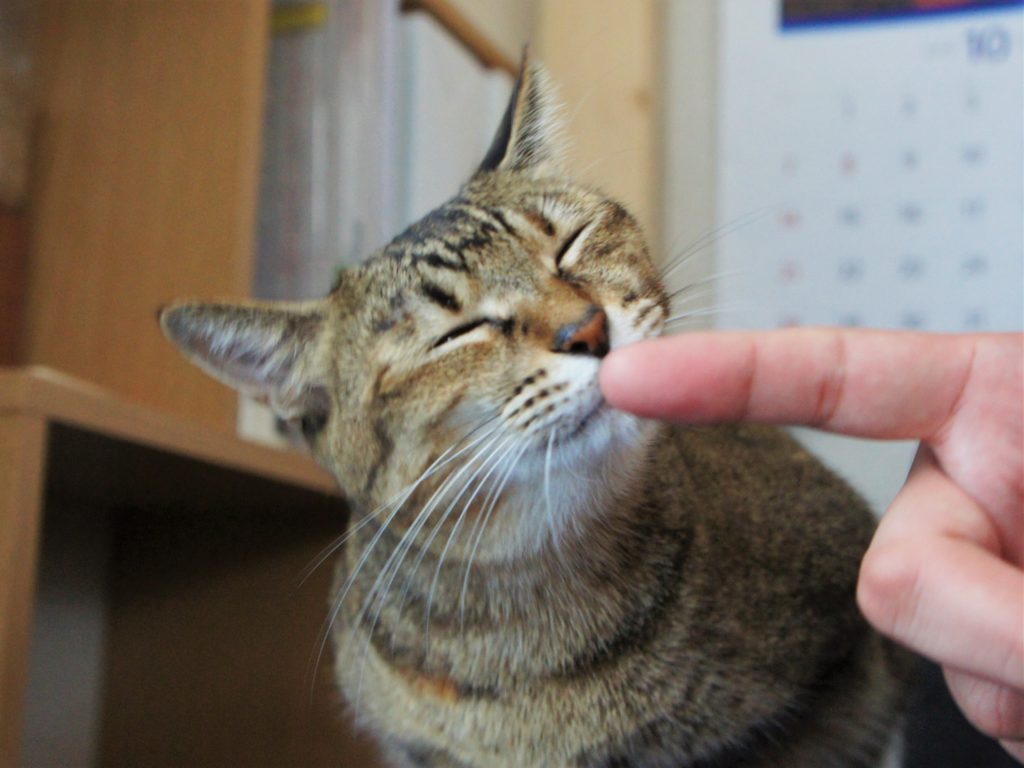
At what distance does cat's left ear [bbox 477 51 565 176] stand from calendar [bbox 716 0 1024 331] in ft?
1.85

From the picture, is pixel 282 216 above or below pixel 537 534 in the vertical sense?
above

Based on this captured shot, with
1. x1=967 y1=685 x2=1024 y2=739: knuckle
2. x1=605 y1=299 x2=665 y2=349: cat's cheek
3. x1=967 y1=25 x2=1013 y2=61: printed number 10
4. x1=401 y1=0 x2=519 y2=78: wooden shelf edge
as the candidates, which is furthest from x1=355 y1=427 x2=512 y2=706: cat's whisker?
x1=967 y1=25 x2=1013 y2=61: printed number 10

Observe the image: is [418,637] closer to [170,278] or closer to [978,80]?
[170,278]

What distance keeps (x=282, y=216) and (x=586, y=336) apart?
0.89 metres

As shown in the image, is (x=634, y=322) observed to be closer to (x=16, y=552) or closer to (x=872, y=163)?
(x=16, y=552)

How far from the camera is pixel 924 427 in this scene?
457 mm

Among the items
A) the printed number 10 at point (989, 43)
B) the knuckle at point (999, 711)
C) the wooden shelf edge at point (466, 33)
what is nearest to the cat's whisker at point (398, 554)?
the knuckle at point (999, 711)

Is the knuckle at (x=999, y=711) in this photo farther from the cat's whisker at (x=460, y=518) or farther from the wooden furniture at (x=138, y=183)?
the wooden furniture at (x=138, y=183)

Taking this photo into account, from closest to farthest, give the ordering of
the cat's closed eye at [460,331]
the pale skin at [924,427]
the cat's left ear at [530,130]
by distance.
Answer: the pale skin at [924,427], the cat's closed eye at [460,331], the cat's left ear at [530,130]

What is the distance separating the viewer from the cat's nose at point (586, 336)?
0.67 metres

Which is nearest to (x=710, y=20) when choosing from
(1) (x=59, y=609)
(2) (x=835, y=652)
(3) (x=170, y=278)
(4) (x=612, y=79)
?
(4) (x=612, y=79)

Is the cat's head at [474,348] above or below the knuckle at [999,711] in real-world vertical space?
above

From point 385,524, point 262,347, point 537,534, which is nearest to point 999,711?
point 537,534

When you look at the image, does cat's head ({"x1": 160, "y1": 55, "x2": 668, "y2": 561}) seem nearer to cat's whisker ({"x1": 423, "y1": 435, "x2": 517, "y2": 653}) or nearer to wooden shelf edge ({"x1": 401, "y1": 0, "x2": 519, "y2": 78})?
cat's whisker ({"x1": 423, "y1": 435, "x2": 517, "y2": 653})
